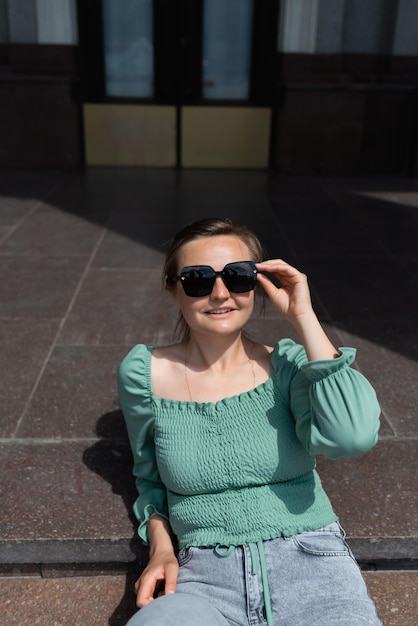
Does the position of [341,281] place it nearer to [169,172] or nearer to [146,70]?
[169,172]

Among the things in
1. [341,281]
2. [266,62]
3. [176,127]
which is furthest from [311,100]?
[341,281]

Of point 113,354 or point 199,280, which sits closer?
point 199,280

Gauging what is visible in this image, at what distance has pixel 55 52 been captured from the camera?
29.2 feet

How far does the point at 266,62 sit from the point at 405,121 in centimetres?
223

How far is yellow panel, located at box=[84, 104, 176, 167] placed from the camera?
980 centimetres

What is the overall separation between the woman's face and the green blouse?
205mm

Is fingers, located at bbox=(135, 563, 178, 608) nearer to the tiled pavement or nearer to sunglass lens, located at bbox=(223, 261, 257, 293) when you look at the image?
the tiled pavement

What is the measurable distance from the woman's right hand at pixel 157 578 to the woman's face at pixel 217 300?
0.67m

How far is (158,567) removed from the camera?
1.85 m

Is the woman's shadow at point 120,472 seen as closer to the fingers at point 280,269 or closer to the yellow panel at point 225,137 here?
the fingers at point 280,269

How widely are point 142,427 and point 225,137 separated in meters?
8.48

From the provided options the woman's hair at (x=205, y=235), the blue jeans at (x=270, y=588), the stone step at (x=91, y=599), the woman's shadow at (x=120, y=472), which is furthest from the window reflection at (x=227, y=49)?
the blue jeans at (x=270, y=588)

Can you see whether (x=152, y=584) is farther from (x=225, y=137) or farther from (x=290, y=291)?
(x=225, y=137)

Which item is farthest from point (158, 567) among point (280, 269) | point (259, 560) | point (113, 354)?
point (113, 354)
